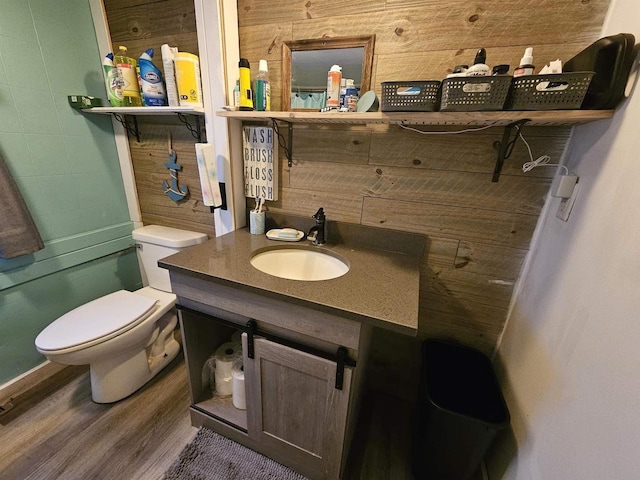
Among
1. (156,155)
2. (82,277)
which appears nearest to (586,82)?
(156,155)

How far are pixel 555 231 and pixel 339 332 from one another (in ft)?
2.54

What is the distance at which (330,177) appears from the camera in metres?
1.21

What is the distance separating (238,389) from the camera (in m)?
1.20

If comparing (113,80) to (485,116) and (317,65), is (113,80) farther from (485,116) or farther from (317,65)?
(485,116)

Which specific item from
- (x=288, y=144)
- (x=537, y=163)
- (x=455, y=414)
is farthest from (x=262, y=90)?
(x=455, y=414)

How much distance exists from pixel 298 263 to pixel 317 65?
0.84 meters

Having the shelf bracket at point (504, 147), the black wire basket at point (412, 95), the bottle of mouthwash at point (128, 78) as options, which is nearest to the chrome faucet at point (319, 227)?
the black wire basket at point (412, 95)

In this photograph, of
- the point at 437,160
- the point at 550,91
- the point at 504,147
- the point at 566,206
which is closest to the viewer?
the point at 550,91

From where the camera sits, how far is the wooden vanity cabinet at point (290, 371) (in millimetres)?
817

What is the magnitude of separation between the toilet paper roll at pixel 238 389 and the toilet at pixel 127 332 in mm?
520

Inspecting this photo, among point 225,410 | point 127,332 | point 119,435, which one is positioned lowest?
point 119,435

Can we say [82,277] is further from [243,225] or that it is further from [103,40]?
[103,40]

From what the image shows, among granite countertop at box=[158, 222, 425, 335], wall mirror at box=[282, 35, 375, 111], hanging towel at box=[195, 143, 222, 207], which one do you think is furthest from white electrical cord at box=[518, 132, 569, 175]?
hanging towel at box=[195, 143, 222, 207]

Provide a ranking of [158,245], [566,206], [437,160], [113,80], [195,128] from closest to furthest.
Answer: [566,206] → [437,160] → [113,80] → [195,128] → [158,245]
